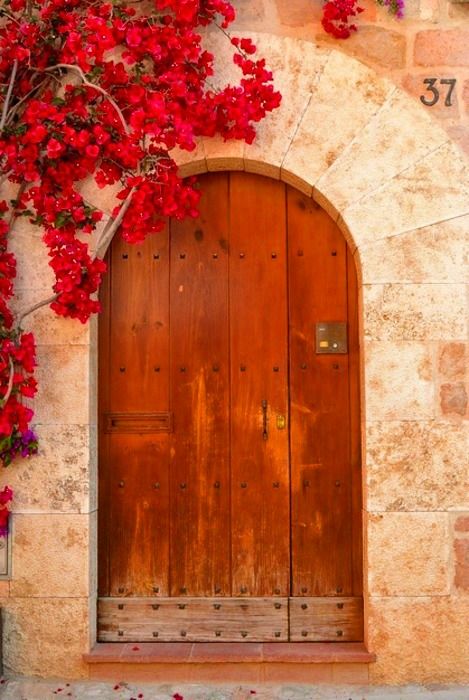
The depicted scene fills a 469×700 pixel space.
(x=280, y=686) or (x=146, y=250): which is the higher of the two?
(x=146, y=250)

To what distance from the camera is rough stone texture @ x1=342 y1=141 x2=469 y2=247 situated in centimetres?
334

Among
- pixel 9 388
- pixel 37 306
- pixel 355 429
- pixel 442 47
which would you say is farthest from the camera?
pixel 355 429

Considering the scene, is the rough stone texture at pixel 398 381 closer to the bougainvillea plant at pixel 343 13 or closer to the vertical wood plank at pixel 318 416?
the vertical wood plank at pixel 318 416

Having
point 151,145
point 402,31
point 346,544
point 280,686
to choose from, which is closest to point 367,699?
point 280,686

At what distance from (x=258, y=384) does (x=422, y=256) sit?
2.95ft

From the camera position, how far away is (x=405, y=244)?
333 cm

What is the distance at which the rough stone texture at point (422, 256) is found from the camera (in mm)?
3322

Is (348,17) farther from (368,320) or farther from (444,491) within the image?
(444,491)

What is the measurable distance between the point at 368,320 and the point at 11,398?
1521 mm

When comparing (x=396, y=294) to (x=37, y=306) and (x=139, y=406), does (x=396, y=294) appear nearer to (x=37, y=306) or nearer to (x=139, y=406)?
(x=139, y=406)

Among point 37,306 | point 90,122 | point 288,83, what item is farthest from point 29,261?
point 288,83

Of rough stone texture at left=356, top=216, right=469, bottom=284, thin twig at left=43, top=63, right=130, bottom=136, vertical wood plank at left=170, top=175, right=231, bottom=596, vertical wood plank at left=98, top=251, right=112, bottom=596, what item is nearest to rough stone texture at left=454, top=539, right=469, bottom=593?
vertical wood plank at left=170, top=175, right=231, bottom=596

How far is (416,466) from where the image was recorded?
129 inches

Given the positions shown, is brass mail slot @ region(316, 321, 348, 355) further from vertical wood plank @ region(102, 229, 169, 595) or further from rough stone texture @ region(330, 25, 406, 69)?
rough stone texture @ region(330, 25, 406, 69)
